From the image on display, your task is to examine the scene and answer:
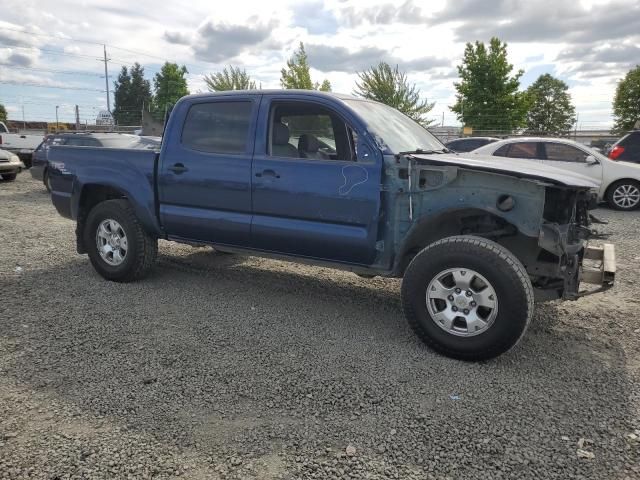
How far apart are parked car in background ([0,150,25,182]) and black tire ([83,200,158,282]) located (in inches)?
471

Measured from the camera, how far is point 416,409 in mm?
3141

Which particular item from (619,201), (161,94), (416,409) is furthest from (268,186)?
(161,94)

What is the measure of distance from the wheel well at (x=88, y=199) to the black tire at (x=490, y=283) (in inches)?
136

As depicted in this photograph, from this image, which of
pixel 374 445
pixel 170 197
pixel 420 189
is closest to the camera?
pixel 374 445

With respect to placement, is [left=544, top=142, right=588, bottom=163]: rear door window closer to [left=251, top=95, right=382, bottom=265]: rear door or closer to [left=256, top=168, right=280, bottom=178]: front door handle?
[left=251, top=95, right=382, bottom=265]: rear door

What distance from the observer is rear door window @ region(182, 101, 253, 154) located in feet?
15.8

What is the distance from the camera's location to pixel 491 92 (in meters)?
34.3

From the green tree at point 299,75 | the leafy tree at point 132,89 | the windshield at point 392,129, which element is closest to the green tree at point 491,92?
the green tree at point 299,75

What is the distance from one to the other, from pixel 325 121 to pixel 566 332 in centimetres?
266

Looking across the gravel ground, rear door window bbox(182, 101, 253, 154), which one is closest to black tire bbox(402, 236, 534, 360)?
the gravel ground

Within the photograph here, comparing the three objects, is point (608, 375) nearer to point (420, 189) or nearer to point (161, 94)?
point (420, 189)

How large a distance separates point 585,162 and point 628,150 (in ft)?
5.10

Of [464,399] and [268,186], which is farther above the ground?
[268,186]

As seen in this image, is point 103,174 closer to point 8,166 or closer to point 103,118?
point 8,166
